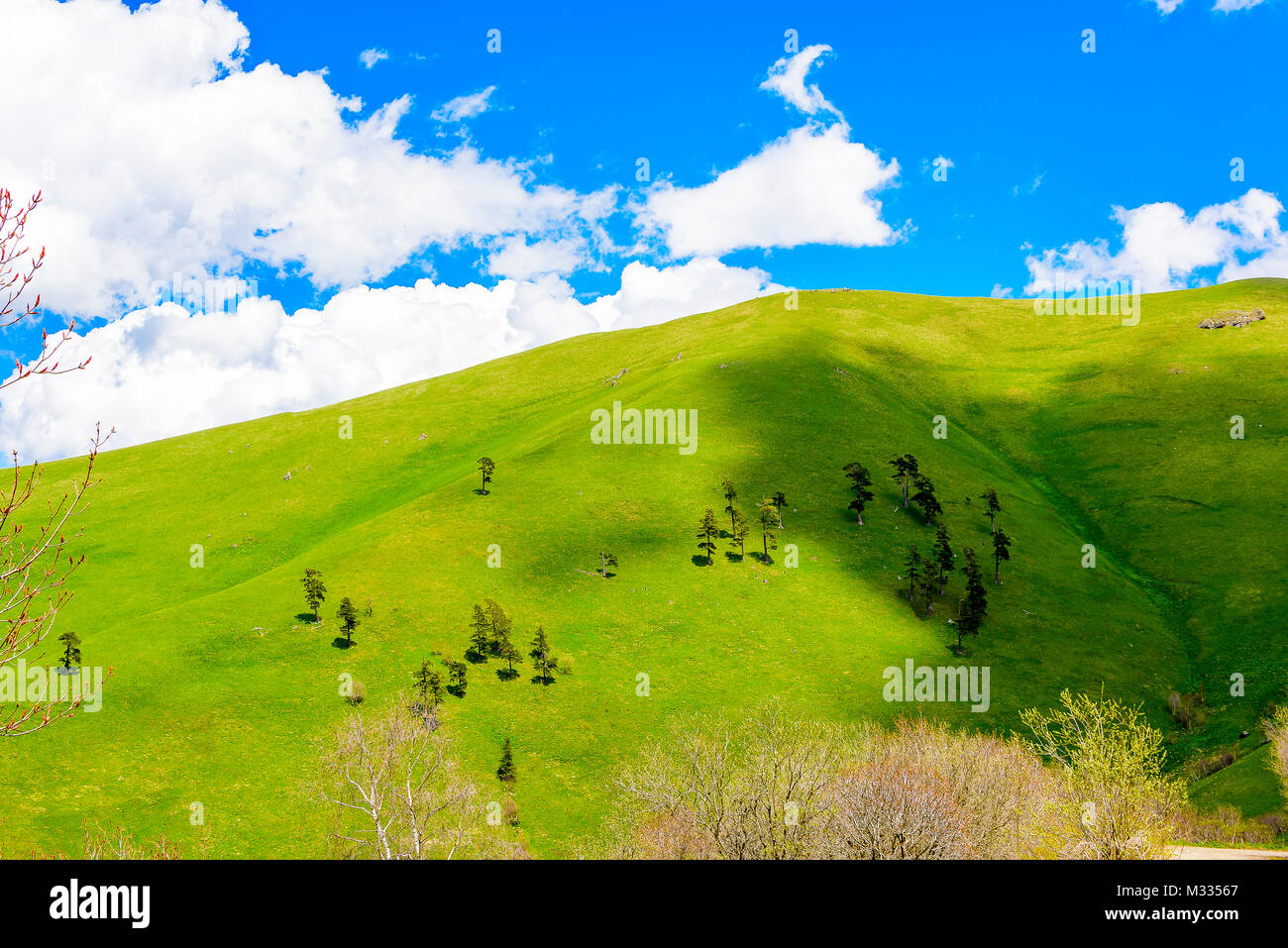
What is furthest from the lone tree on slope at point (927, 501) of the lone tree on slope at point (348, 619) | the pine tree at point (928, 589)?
the lone tree on slope at point (348, 619)

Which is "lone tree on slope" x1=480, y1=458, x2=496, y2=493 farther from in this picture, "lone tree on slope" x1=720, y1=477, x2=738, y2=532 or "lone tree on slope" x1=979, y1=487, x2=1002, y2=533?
"lone tree on slope" x1=979, y1=487, x2=1002, y2=533

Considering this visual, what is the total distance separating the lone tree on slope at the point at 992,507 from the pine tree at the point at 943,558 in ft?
45.5

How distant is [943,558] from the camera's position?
97.8m

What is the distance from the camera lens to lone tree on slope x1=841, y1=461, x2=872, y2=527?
365 ft

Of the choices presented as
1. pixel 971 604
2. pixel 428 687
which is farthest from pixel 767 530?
pixel 428 687

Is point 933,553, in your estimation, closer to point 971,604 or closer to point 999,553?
point 999,553

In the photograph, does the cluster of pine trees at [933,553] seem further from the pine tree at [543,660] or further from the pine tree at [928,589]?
the pine tree at [543,660]

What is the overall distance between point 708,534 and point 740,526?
14.9 feet

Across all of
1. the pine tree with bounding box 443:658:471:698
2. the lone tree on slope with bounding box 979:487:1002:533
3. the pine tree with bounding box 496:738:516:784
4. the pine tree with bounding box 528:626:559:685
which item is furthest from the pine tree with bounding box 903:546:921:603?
the pine tree with bounding box 443:658:471:698
